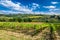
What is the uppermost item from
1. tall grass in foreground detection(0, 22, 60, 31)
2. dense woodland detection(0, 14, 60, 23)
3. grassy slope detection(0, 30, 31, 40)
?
dense woodland detection(0, 14, 60, 23)

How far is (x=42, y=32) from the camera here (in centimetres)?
239

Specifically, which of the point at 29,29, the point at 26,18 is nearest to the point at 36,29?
the point at 29,29

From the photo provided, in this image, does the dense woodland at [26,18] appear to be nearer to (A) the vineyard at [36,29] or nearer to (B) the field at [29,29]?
(B) the field at [29,29]

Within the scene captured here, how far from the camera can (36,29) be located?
2377mm

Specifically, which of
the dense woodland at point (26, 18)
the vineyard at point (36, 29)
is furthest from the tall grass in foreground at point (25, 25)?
the dense woodland at point (26, 18)

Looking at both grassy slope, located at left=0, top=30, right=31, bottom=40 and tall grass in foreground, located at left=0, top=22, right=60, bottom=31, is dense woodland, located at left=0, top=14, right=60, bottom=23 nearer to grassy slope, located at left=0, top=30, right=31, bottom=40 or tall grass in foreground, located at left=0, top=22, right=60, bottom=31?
tall grass in foreground, located at left=0, top=22, right=60, bottom=31

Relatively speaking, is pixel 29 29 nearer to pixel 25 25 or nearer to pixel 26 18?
pixel 25 25

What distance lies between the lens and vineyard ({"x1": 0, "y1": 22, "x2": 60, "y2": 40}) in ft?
7.63

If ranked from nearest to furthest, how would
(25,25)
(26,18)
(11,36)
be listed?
(11,36) → (25,25) → (26,18)

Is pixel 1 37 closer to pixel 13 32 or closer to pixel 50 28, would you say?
pixel 13 32

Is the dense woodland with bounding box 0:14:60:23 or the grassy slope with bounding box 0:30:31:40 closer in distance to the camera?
the grassy slope with bounding box 0:30:31:40

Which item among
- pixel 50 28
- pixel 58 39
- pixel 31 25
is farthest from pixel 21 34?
pixel 58 39

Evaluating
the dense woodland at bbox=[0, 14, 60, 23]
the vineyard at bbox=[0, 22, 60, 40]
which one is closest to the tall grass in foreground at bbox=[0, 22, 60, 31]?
the vineyard at bbox=[0, 22, 60, 40]

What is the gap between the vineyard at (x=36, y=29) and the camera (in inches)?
91.5
